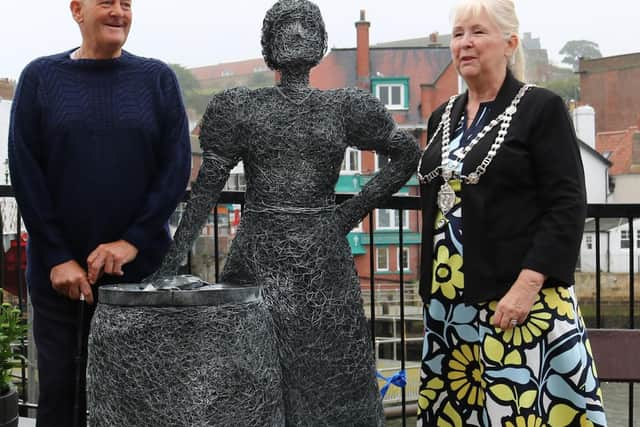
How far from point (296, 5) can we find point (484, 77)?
0.62m

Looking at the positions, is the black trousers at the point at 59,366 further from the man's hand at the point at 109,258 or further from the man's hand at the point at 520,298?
the man's hand at the point at 520,298

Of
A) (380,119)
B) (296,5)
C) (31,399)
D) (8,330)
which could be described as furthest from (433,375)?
(31,399)

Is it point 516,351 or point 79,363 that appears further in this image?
point 79,363

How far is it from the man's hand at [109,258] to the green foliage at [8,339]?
1.32 metres

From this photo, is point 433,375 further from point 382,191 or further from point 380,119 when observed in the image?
point 380,119

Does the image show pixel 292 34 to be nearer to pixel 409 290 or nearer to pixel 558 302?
pixel 558 302

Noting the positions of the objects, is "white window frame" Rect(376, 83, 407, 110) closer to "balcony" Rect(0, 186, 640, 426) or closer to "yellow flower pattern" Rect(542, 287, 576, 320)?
"balcony" Rect(0, 186, 640, 426)

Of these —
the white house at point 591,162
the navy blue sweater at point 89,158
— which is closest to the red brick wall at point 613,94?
the white house at point 591,162

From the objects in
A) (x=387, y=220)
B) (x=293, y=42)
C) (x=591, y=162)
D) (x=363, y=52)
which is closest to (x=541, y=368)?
(x=293, y=42)

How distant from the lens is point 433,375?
2.60m

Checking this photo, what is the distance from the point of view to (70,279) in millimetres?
2516

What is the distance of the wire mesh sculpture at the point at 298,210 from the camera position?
8.44 feet

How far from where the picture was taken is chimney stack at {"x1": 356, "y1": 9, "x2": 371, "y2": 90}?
2150 cm

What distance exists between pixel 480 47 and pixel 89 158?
1204 mm
